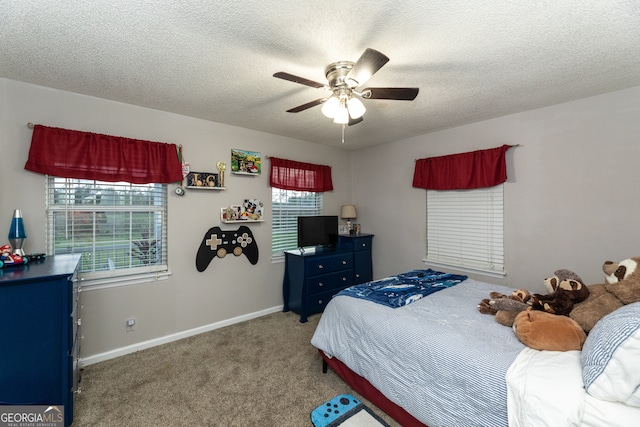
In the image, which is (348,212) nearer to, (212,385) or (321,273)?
(321,273)

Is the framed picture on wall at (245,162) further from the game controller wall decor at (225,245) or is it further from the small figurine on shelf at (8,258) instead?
the small figurine on shelf at (8,258)

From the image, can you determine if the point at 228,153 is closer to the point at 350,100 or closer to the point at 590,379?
the point at 350,100

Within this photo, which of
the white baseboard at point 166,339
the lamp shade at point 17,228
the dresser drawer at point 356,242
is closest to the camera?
the lamp shade at point 17,228

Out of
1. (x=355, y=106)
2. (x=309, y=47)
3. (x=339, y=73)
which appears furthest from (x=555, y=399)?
(x=309, y=47)

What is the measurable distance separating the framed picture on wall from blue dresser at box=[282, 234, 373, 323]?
48.3 inches

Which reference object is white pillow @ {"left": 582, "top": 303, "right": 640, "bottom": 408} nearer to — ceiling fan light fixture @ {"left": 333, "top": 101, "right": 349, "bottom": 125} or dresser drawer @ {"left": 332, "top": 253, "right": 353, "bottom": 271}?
ceiling fan light fixture @ {"left": 333, "top": 101, "right": 349, "bottom": 125}

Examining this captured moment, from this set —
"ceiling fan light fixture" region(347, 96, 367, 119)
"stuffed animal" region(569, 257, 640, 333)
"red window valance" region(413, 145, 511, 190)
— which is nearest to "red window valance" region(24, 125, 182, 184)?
"ceiling fan light fixture" region(347, 96, 367, 119)

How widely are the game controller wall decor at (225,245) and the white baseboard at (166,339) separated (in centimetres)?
69

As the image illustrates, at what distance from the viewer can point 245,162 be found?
11.3ft

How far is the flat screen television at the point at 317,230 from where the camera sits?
12.3 feet

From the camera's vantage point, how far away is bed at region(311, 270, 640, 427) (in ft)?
3.44

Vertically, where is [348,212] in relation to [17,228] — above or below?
above

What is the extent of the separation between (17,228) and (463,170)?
14.1 feet

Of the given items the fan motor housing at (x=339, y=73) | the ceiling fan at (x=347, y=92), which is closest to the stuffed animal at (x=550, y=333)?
the ceiling fan at (x=347, y=92)
